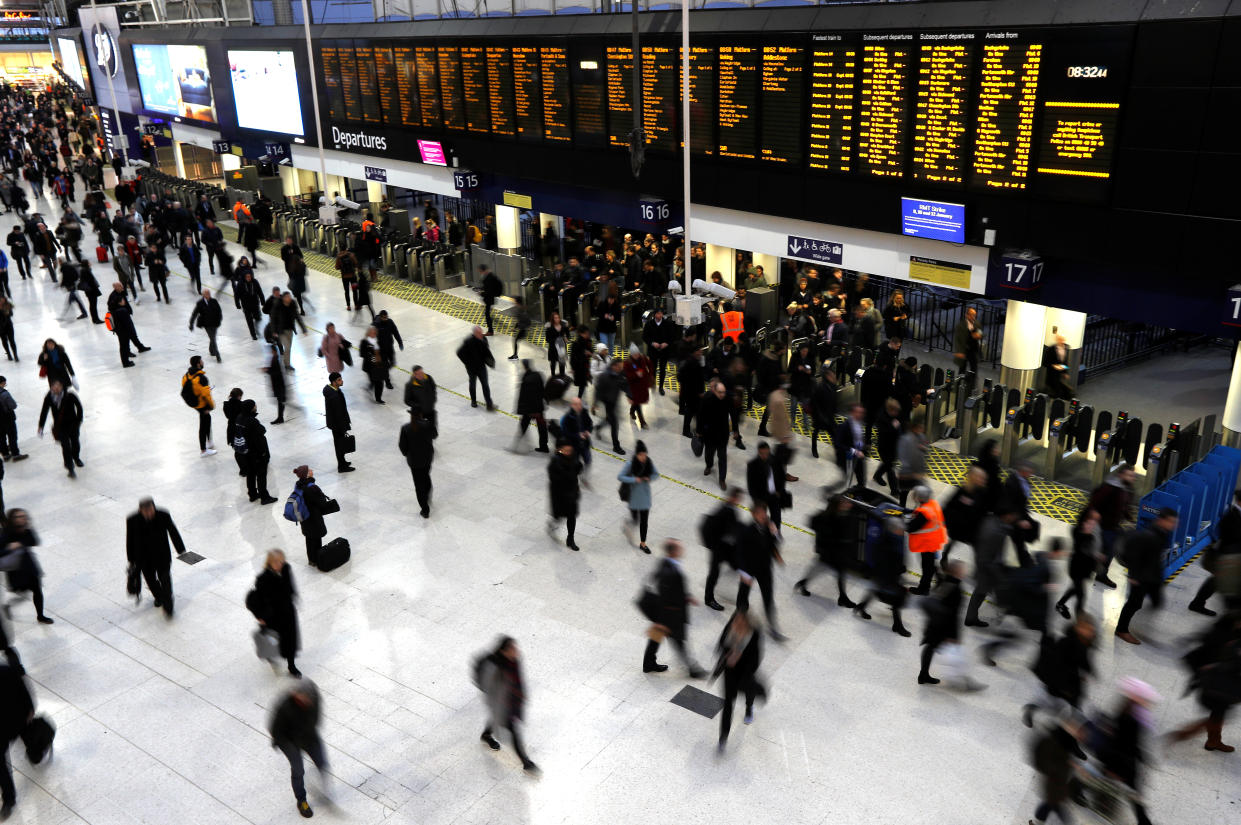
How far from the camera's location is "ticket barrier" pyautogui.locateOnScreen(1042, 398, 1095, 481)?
41.3 feet

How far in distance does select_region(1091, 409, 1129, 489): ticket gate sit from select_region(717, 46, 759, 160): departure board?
22.5 feet

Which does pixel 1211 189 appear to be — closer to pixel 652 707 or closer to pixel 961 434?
pixel 961 434

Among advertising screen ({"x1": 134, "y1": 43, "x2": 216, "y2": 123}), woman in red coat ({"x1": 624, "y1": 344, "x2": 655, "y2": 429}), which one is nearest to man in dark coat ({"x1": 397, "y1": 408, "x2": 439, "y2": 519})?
woman in red coat ({"x1": 624, "y1": 344, "x2": 655, "y2": 429})

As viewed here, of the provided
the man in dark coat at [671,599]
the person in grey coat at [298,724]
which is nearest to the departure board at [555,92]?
the man in dark coat at [671,599]

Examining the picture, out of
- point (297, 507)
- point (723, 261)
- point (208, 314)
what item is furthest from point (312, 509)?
point (723, 261)

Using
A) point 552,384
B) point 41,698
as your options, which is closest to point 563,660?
point 41,698

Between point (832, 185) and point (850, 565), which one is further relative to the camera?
point (832, 185)

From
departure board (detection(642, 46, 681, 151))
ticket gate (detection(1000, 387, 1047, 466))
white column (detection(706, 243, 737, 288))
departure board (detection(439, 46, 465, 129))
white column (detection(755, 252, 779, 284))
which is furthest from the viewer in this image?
departure board (detection(439, 46, 465, 129))

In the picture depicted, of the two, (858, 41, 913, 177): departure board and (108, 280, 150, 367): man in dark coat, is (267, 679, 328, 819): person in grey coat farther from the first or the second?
(108, 280, 150, 367): man in dark coat

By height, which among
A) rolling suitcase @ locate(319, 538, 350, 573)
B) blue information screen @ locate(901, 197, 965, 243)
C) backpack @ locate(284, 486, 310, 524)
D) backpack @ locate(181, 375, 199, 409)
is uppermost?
blue information screen @ locate(901, 197, 965, 243)

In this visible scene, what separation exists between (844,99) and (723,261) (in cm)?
532

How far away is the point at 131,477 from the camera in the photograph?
13.4 m

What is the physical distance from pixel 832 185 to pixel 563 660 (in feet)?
29.5

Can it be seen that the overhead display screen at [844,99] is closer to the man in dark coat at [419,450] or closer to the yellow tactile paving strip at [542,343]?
the yellow tactile paving strip at [542,343]
